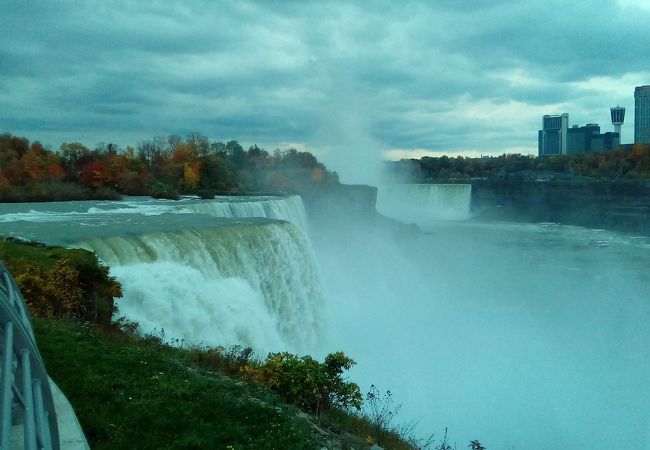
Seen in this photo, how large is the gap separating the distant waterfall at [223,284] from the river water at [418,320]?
0.12ft

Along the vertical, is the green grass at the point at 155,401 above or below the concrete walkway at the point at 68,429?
below

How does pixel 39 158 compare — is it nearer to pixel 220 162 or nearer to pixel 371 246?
pixel 220 162

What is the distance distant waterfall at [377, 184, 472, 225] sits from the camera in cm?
6969

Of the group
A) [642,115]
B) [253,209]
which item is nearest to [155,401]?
[253,209]

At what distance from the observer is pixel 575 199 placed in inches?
2569

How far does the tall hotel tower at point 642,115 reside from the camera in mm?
127938

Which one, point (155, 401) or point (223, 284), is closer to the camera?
point (155, 401)

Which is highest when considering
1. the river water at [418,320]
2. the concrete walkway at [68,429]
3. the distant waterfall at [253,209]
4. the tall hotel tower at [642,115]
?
the tall hotel tower at [642,115]

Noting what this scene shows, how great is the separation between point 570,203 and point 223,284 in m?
61.3

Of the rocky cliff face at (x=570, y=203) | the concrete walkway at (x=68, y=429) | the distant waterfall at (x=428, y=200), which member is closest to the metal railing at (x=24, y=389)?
the concrete walkway at (x=68, y=429)

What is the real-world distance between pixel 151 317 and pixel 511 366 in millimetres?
11617

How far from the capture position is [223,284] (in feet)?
40.9

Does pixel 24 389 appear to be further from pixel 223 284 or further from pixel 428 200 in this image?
pixel 428 200

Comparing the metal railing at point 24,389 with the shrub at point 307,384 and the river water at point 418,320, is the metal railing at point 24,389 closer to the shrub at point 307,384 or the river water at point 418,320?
the shrub at point 307,384
